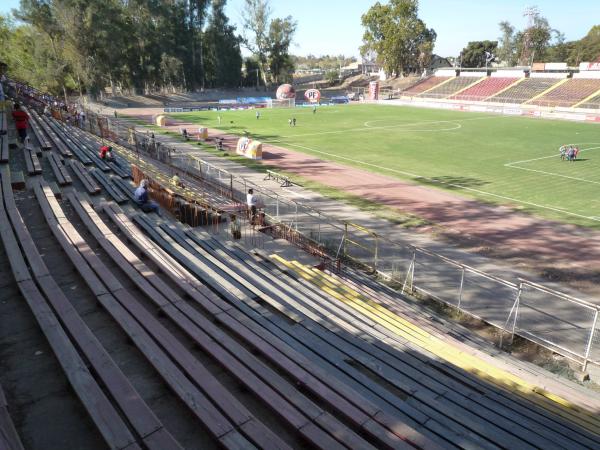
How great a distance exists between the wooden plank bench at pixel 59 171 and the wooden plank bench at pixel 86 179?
0.44 m

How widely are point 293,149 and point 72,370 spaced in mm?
33504

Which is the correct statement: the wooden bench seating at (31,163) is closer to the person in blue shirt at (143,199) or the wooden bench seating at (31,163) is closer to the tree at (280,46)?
the person in blue shirt at (143,199)

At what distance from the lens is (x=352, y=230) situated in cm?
1786

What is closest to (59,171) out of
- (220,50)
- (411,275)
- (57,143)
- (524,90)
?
(57,143)

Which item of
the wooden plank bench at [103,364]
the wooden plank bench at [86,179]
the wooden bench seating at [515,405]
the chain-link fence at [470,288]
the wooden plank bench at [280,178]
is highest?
the wooden plank bench at [86,179]

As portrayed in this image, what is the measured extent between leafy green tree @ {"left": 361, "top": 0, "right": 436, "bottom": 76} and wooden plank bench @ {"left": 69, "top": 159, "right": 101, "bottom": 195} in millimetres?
101794

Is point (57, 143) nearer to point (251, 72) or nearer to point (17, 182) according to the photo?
point (17, 182)

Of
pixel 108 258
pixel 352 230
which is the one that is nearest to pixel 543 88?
pixel 352 230

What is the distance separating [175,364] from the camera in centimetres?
560

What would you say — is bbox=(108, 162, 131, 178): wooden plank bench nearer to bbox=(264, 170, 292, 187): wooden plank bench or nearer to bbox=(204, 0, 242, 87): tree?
bbox=(264, 170, 292, 187): wooden plank bench

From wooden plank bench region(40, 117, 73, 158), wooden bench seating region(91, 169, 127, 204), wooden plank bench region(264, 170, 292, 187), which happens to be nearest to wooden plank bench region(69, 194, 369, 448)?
wooden bench seating region(91, 169, 127, 204)

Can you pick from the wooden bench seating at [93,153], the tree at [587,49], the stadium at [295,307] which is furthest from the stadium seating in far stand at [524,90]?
the wooden bench seating at [93,153]

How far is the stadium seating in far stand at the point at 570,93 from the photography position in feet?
221

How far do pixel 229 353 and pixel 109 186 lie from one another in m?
11.5
